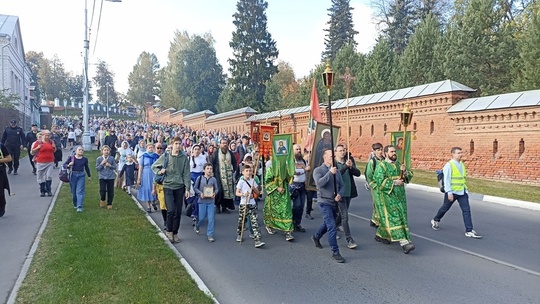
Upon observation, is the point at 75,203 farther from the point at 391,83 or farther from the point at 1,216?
the point at 391,83

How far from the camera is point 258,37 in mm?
52906

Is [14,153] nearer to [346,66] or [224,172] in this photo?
[224,172]

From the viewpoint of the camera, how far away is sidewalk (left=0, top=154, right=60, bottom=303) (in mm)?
6214

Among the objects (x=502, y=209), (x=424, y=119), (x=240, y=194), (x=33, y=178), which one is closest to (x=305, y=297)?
(x=240, y=194)

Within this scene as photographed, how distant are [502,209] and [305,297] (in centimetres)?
887

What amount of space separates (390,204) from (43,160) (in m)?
9.02

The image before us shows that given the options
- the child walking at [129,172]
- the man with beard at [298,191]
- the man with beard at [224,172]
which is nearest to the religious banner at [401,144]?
the man with beard at [298,191]

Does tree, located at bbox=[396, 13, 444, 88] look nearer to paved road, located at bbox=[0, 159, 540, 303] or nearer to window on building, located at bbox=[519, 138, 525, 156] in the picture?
window on building, located at bbox=[519, 138, 525, 156]

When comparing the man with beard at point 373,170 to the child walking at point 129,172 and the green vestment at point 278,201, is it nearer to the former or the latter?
the green vestment at point 278,201

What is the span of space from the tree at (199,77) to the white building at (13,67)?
20247mm

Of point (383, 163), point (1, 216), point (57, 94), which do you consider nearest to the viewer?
point (383, 163)

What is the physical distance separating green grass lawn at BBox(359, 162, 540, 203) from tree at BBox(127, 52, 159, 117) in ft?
266

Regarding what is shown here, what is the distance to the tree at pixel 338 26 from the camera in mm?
61938

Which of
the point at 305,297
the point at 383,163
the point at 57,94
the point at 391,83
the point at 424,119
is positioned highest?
the point at 57,94
